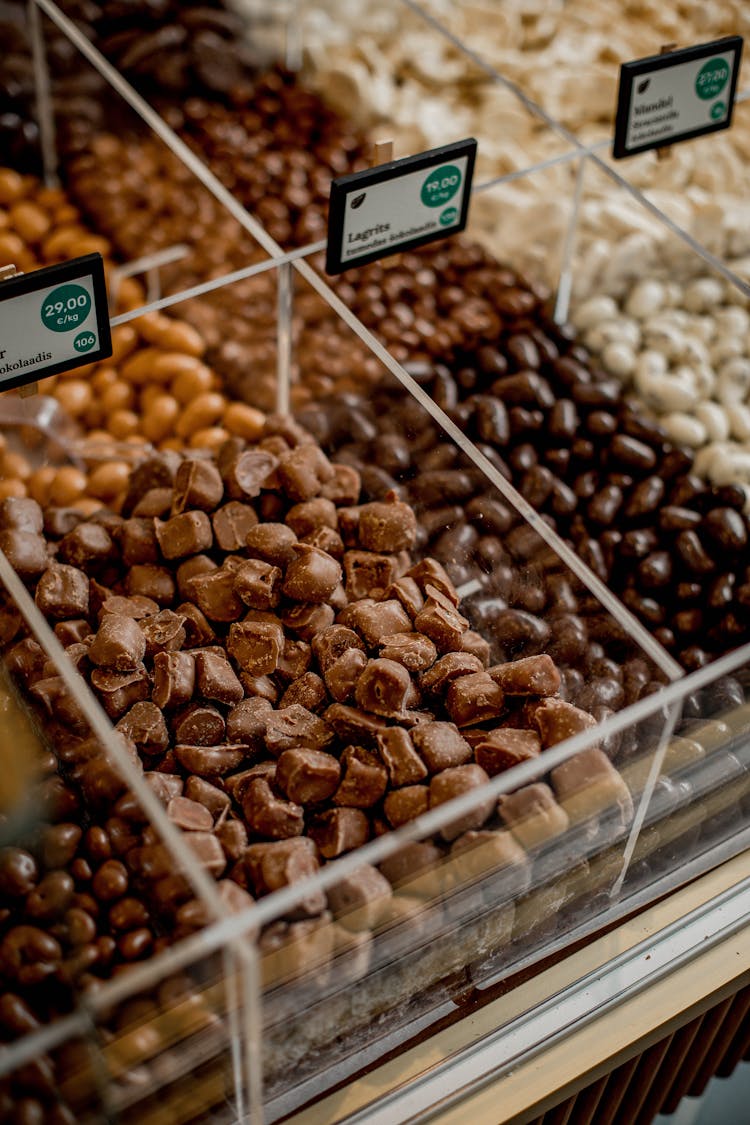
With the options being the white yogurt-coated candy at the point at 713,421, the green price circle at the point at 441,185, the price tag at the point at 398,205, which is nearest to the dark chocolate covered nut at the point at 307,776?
the price tag at the point at 398,205

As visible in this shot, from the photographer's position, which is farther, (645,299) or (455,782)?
(645,299)

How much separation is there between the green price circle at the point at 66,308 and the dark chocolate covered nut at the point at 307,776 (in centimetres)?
77

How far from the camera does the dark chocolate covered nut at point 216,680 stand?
68.1 inches

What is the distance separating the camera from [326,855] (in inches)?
62.0

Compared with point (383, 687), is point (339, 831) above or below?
below

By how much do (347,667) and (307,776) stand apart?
206 millimetres


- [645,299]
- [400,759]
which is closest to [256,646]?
[400,759]

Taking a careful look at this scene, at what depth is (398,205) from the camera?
2090 mm

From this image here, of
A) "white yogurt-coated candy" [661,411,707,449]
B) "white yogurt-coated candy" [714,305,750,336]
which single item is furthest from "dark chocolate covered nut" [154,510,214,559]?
"white yogurt-coated candy" [714,305,750,336]

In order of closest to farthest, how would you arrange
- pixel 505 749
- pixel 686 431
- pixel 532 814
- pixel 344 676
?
pixel 532 814
pixel 505 749
pixel 344 676
pixel 686 431

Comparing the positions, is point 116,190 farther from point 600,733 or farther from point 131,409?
point 600,733

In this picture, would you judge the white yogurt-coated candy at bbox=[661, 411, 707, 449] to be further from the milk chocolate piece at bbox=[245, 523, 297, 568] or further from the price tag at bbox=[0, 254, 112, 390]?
the price tag at bbox=[0, 254, 112, 390]

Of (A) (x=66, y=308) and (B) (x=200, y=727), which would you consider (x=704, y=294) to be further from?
(B) (x=200, y=727)

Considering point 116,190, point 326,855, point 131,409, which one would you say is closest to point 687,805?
point 326,855
